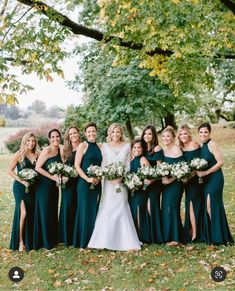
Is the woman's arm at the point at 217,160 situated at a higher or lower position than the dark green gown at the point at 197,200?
higher

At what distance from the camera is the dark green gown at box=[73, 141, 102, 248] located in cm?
795

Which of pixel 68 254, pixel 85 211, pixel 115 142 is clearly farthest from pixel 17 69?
pixel 68 254

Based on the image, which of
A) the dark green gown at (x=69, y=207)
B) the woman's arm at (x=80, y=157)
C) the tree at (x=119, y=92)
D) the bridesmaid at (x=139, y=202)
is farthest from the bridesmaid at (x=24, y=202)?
the tree at (x=119, y=92)

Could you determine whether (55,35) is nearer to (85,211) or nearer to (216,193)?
(85,211)

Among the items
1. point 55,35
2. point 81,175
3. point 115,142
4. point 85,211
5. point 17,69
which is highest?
point 55,35

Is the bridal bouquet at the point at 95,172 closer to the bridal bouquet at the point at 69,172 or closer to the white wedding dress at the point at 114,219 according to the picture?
the bridal bouquet at the point at 69,172

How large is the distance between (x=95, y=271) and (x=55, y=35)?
4678 mm

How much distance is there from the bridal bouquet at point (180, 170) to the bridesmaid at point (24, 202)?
2.76 m

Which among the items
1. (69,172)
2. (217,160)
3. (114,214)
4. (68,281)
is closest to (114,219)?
(114,214)

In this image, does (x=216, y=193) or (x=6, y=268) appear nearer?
(x=6, y=268)

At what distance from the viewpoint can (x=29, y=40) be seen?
7.67 meters

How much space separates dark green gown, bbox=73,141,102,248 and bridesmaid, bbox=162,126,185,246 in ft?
4.41

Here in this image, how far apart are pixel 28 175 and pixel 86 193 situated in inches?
46.3

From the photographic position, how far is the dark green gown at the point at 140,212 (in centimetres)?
814
